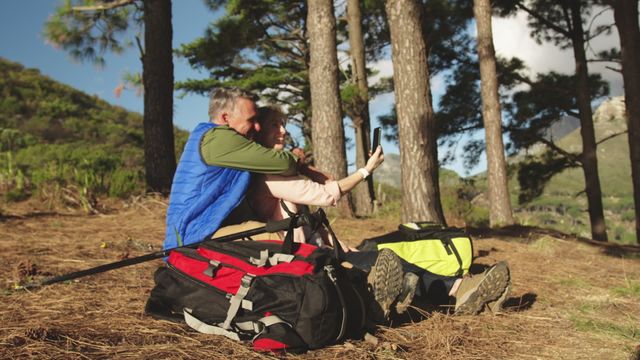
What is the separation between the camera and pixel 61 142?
66.4ft

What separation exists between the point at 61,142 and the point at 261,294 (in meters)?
21.7

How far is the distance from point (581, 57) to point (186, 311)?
1113cm

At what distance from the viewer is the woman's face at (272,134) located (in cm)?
262

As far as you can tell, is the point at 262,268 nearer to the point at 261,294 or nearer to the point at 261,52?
the point at 261,294

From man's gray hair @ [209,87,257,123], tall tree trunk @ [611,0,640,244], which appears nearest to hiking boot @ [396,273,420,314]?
man's gray hair @ [209,87,257,123]

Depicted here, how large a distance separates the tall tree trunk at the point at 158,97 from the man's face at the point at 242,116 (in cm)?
468

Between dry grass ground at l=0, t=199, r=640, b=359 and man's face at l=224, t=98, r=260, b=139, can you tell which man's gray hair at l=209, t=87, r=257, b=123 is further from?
dry grass ground at l=0, t=199, r=640, b=359

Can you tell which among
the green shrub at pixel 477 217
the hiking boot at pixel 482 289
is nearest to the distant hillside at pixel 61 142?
the hiking boot at pixel 482 289

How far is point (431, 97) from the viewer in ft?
16.2

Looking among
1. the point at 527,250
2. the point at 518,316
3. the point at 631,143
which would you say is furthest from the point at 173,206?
the point at 631,143

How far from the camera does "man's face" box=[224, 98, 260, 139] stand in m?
2.42

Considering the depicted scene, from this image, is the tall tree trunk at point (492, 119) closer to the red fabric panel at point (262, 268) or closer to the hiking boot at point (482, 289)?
the hiking boot at point (482, 289)

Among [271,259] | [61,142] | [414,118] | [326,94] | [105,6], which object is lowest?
[271,259]

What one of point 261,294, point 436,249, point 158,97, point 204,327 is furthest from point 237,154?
point 158,97
